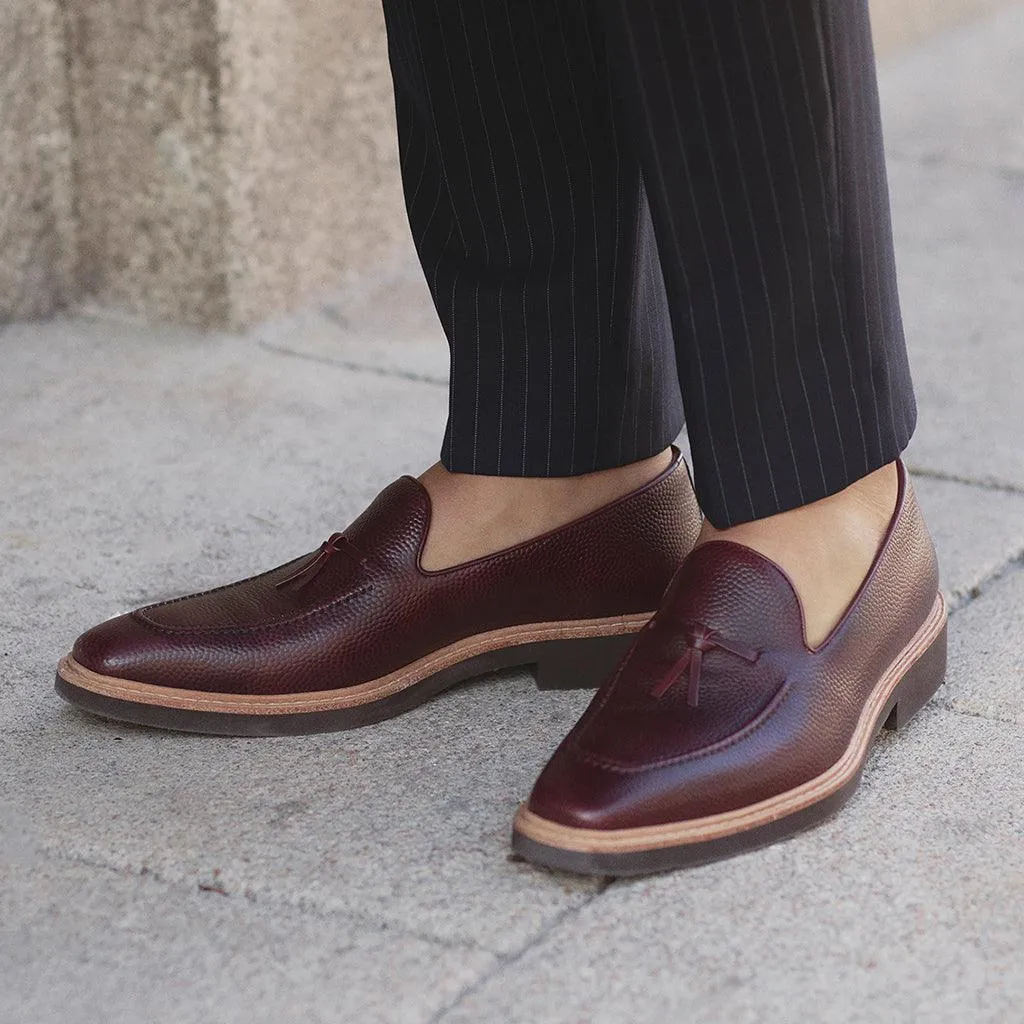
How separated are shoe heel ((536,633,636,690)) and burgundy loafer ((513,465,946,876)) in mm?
182

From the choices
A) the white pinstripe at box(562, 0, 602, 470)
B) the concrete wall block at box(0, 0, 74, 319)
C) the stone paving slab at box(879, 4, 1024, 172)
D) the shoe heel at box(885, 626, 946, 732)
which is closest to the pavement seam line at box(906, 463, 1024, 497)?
the shoe heel at box(885, 626, 946, 732)

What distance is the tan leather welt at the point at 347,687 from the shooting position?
1105 mm

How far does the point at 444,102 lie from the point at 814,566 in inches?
17.0

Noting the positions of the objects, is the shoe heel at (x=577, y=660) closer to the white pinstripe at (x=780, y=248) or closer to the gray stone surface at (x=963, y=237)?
the white pinstripe at (x=780, y=248)

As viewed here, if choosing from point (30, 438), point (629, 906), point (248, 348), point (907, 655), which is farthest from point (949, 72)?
point (629, 906)

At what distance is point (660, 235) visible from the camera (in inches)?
38.6

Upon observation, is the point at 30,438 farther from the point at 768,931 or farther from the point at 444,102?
the point at 768,931

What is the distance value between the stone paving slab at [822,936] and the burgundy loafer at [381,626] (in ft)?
0.86

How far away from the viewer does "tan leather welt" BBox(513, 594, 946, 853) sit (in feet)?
3.05

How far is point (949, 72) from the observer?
3.69 metres

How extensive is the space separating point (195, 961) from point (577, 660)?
1.43ft

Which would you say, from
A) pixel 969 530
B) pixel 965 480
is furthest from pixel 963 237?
pixel 969 530

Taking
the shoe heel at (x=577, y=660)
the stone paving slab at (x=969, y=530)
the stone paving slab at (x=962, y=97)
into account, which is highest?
the shoe heel at (x=577, y=660)

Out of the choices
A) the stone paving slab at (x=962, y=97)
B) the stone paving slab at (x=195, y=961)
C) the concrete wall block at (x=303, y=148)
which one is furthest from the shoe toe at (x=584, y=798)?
the stone paving slab at (x=962, y=97)
